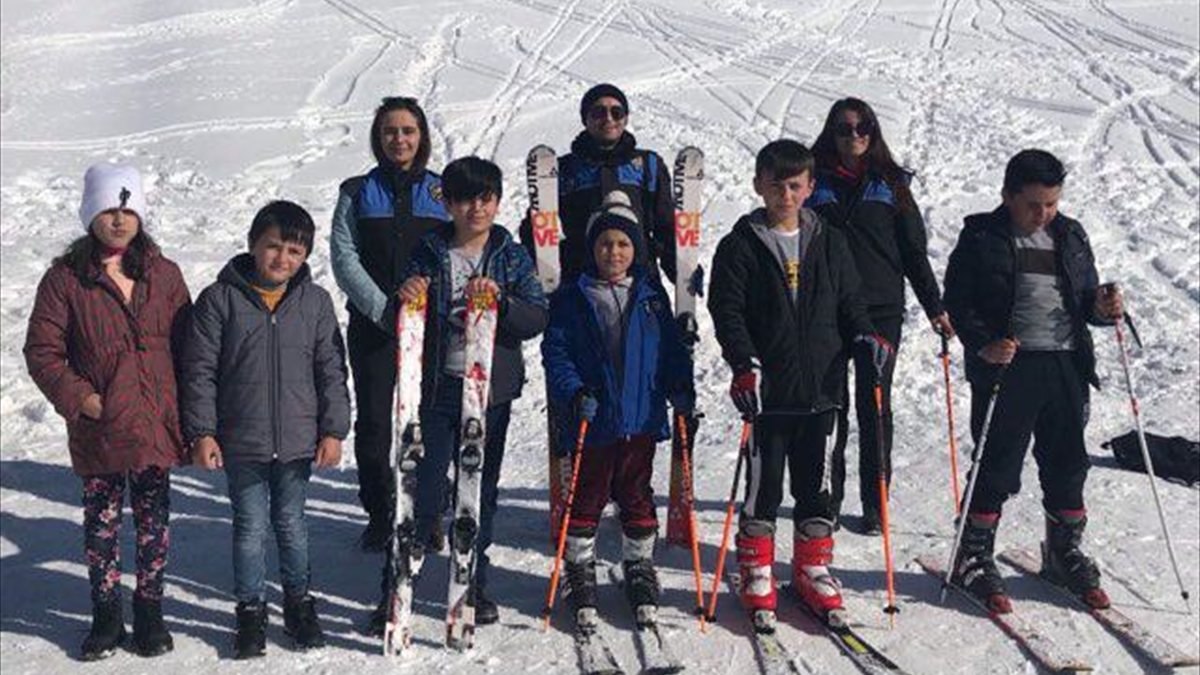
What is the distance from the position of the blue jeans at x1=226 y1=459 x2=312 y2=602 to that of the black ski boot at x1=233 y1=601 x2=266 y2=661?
0.14ft

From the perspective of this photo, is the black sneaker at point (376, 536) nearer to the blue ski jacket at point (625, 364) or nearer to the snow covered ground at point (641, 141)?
the snow covered ground at point (641, 141)

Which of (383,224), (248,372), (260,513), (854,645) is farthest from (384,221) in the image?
(854,645)

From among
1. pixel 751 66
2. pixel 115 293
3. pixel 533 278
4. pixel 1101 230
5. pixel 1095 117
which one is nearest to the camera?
pixel 115 293

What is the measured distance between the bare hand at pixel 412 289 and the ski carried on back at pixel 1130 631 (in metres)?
3.70

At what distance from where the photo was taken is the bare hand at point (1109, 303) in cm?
613

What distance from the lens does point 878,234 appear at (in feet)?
22.3

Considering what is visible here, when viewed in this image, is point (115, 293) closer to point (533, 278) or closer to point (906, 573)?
point (533, 278)

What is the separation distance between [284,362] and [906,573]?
3607 mm

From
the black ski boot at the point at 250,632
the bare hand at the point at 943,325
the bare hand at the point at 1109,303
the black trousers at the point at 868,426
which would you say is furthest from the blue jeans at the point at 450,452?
the bare hand at the point at 1109,303

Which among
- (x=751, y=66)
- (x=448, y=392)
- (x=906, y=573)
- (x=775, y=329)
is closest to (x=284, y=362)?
(x=448, y=392)

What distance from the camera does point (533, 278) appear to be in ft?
19.4

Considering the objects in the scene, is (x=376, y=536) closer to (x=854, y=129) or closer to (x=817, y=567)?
(x=817, y=567)

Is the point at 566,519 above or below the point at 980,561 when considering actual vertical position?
above

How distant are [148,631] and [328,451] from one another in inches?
49.9
